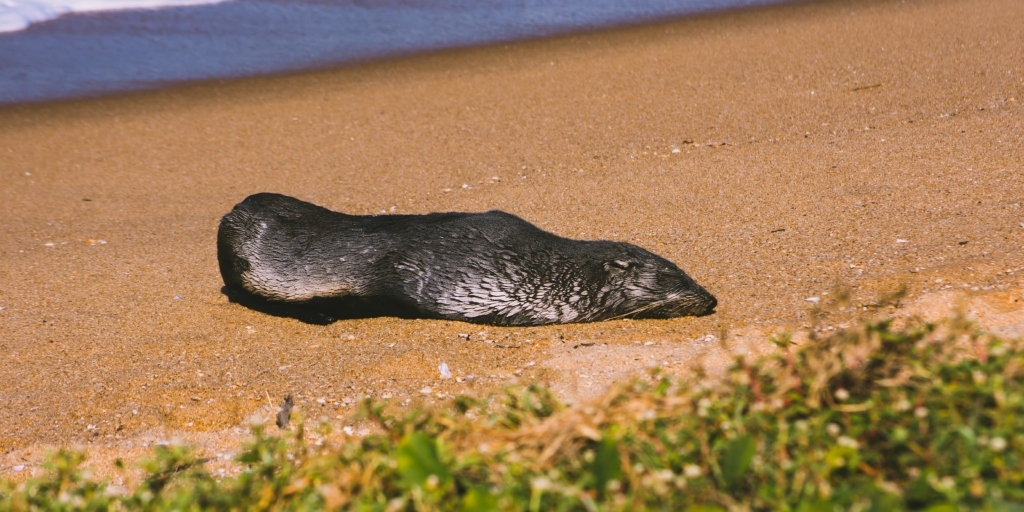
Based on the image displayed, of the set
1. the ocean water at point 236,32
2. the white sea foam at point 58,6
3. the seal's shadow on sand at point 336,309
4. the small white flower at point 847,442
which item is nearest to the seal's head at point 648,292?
the seal's shadow on sand at point 336,309

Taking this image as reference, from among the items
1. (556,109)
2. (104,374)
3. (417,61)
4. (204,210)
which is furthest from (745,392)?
(417,61)

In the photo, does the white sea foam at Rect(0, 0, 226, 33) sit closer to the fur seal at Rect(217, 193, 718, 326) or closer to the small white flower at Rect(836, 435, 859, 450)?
Answer: the fur seal at Rect(217, 193, 718, 326)

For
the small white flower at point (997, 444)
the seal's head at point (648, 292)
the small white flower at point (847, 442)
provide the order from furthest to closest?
the seal's head at point (648, 292) < the small white flower at point (847, 442) < the small white flower at point (997, 444)

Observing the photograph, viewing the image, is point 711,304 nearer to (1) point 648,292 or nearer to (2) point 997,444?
(1) point 648,292

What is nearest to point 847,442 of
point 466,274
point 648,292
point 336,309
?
point 648,292

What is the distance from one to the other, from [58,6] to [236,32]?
11.9 feet

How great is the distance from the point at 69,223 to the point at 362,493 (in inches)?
249

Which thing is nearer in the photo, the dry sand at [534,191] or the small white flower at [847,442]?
the small white flower at [847,442]

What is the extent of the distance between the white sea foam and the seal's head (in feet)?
39.5

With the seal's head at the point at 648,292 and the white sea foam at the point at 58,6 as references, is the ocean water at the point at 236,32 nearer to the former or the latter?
the white sea foam at the point at 58,6

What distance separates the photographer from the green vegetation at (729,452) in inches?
76.4

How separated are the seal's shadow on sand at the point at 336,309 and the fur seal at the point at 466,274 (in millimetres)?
40

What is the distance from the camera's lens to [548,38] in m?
12.2

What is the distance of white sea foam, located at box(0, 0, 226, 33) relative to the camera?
1468cm
